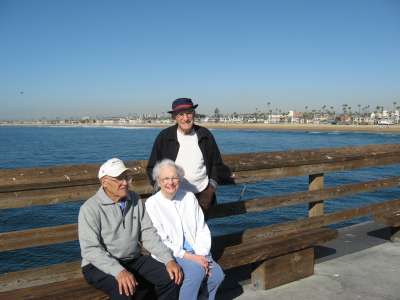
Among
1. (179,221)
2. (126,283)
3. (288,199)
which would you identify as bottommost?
(126,283)

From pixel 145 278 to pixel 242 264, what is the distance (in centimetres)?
88

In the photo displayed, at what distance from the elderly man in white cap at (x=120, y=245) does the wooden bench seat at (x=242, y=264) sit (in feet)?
0.50

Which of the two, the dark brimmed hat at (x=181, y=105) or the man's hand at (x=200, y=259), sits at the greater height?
the dark brimmed hat at (x=181, y=105)

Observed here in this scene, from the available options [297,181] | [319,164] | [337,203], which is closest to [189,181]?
[319,164]

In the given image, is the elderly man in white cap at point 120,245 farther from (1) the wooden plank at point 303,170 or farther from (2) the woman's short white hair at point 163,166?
(1) the wooden plank at point 303,170

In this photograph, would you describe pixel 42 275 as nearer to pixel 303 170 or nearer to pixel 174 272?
pixel 174 272

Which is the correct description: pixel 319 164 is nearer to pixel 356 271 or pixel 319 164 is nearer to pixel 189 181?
pixel 356 271

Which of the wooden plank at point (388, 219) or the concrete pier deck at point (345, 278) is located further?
the wooden plank at point (388, 219)

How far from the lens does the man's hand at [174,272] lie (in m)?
2.80

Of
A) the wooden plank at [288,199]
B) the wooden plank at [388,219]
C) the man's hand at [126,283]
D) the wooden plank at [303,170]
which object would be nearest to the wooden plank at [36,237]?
the man's hand at [126,283]

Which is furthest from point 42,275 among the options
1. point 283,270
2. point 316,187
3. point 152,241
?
point 316,187

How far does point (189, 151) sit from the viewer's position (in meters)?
3.35

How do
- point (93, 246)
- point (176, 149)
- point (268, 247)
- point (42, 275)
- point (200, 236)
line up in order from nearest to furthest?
point (93, 246) → point (200, 236) → point (42, 275) → point (176, 149) → point (268, 247)

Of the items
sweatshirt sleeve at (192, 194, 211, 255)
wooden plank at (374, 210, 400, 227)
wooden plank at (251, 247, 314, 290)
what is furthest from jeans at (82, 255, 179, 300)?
wooden plank at (374, 210, 400, 227)
